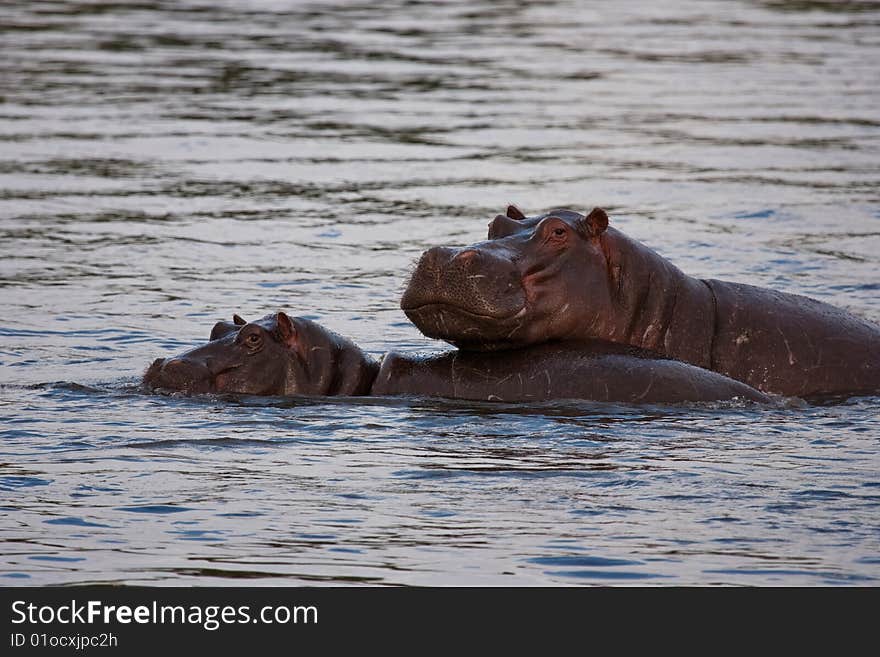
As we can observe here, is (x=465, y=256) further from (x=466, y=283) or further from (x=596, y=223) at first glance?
(x=596, y=223)

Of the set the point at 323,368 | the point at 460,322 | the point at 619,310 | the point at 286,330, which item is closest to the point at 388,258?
the point at 323,368

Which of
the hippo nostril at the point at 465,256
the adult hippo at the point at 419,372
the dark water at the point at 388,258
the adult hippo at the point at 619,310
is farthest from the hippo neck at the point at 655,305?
the hippo nostril at the point at 465,256

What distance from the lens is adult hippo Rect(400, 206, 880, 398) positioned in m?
9.40

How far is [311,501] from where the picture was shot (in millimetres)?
7969

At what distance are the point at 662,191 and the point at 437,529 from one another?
11.0 metres

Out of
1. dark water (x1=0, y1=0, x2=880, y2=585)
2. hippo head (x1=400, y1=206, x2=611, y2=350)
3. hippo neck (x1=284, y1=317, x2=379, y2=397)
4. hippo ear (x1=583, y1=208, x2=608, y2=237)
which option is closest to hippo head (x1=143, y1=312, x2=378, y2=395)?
hippo neck (x1=284, y1=317, x2=379, y2=397)

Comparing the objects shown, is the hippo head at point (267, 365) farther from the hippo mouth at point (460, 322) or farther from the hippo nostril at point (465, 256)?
the hippo nostril at point (465, 256)

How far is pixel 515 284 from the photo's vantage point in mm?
9445

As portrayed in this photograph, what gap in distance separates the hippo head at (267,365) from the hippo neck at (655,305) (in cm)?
142

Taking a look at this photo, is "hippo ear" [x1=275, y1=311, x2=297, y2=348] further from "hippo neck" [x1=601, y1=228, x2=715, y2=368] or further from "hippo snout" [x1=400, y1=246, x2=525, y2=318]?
"hippo neck" [x1=601, y1=228, x2=715, y2=368]

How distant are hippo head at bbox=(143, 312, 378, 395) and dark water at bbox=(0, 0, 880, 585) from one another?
16cm

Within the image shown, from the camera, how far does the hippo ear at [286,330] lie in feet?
32.2

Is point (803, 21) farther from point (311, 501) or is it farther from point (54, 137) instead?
point (311, 501)
